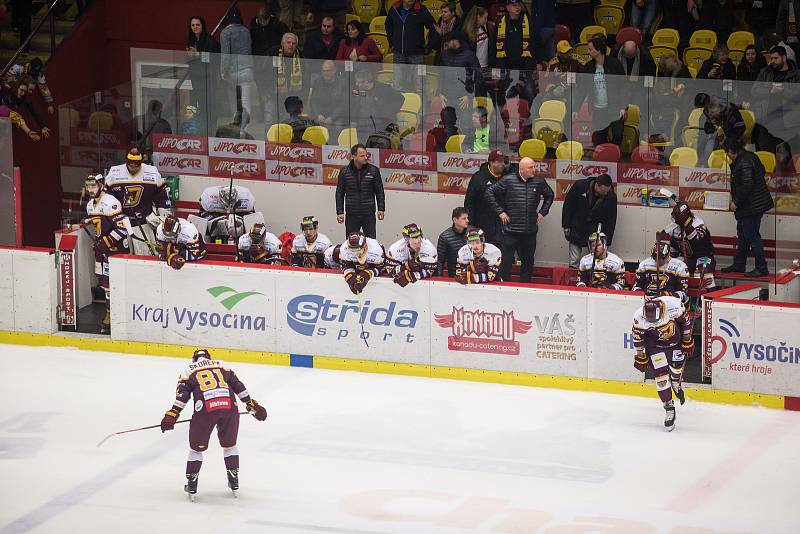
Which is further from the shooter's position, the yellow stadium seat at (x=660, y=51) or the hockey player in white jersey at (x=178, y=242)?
the yellow stadium seat at (x=660, y=51)

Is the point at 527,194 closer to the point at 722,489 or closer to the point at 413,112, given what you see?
the point at 413,112

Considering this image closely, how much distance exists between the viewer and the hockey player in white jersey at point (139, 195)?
62.3 feet

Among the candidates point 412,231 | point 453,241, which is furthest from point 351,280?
point 453,241

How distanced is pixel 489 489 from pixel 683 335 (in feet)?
8.58

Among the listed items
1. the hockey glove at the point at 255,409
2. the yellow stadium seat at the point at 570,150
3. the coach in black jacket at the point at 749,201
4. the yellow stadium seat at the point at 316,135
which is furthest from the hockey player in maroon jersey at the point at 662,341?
the yellow stadium seat at the point at 316,135

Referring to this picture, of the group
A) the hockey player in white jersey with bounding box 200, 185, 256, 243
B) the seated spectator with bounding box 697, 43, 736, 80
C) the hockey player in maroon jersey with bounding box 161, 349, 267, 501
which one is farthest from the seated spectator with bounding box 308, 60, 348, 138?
the hockey player in maroon jersey with bounding box 161, 349, 267, 501

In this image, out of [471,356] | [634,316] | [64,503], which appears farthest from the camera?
[471,356]

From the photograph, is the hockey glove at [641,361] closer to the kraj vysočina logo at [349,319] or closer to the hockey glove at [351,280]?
the kraj vysočina logo at [349,319]

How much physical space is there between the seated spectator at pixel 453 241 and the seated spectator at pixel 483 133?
147 cm

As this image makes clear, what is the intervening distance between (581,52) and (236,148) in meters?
4.27

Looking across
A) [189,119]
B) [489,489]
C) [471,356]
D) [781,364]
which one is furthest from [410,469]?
[189,119]

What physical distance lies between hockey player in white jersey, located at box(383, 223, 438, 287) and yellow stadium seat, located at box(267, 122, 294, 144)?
10.2 feet

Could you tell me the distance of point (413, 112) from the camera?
62.5 ft

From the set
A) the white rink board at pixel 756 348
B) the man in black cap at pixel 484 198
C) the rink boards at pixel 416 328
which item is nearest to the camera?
the white rink board at pixel 756 348
